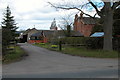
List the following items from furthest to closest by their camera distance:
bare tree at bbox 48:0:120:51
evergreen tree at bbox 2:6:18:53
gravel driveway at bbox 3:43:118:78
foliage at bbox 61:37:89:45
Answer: foliage at bbox 61:37:89:45 < bare tree at bbox 48:0:120:51 < evergreen tree at bbox 2:6:18:53 < gravel driveway at bbox 3:43:118:78

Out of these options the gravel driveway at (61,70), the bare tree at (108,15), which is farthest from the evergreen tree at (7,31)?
the bare tree at (108,15)

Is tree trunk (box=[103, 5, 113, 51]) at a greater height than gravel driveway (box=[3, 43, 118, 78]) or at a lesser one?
greater

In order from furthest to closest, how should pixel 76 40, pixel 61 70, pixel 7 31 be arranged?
pixel 76 40 < pixel 7 31 < pixel 61 70

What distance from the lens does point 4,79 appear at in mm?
7062

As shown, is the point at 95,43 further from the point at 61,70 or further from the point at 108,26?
the point at 61,70

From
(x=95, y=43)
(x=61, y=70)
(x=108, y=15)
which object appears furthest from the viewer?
(x=95, y=43)

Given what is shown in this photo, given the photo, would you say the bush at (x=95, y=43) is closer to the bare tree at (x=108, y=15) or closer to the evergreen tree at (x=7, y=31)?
the bare tree at (x=108, y=15)

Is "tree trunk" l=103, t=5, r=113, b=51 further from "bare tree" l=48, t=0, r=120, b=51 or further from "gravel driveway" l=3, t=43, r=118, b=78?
"gravel driveway" l=3, t=43, r=118, b=78

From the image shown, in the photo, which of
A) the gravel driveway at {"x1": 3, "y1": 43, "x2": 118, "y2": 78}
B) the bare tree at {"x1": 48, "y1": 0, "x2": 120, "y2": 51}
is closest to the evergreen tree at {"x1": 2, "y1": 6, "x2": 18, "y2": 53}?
the gravel driveway at {"x1": 3, "y1": 43, "x2": 118, "y2": 78}

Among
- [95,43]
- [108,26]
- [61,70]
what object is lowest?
[61,70]

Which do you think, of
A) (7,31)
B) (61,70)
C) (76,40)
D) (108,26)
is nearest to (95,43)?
(108,26)

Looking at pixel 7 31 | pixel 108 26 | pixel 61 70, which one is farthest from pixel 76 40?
pixel 61 70

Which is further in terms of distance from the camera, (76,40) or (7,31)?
(76,40)

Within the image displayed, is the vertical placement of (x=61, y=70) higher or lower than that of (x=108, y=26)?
lower
